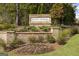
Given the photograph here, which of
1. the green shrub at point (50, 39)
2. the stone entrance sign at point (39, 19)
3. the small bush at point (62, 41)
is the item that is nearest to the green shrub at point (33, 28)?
the stone entrance sign at point (39, 19)

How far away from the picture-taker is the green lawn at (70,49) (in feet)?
12.9

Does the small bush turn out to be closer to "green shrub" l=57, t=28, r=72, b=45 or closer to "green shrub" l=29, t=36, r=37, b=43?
"green shrub" l=57, t=28, r=72, b=45

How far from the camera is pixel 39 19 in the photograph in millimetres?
3994

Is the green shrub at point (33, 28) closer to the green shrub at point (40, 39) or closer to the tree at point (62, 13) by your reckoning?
the green shrub at point (40, 39)

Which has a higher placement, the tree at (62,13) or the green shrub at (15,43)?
the tree at (62,13)

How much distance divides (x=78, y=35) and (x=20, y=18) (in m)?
0.85

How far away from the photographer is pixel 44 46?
3.96 metres

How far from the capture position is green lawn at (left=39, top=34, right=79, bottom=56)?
3.92m

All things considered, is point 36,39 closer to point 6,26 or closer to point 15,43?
point 15,43

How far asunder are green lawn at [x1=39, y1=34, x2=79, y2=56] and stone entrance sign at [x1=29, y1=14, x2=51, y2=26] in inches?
15.7

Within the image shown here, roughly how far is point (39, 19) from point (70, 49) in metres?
0.60

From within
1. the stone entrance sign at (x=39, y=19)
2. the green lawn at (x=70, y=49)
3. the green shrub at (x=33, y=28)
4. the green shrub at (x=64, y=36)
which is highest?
the stone entrance sign at (x=39, y=19)

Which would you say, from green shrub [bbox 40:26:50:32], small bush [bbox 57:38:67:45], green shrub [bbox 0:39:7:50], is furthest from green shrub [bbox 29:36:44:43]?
green shrub [bbox 0:39:7:50]

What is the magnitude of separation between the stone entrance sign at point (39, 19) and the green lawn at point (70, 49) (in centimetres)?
40
